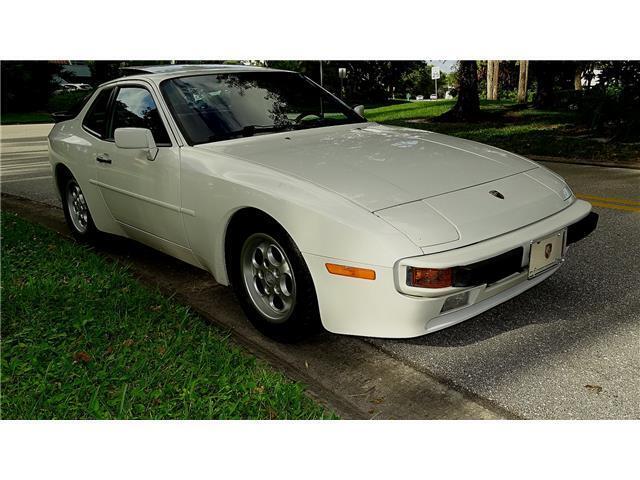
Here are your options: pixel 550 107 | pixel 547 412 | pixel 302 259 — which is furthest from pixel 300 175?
pixel 550 107

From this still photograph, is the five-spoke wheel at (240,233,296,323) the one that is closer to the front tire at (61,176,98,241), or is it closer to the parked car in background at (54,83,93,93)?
the front tire at (61,176,98,241)

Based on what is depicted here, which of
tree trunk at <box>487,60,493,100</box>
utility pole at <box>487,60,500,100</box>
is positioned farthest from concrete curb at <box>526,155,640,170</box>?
tree trunk at <box>487,60,493,100</box>

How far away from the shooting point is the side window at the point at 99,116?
15.1 feet

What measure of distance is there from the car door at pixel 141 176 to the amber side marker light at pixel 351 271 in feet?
4.33

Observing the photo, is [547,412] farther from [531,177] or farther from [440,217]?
[531,177]

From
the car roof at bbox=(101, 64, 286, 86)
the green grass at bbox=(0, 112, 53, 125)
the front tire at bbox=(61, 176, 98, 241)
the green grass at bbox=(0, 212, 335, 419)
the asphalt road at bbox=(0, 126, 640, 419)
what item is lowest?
the green grass at bbox=(0, 112, 53, 125)

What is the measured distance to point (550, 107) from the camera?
58.2ft

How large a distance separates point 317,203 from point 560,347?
1492 millimetres

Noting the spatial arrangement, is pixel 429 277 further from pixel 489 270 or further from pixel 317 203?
pixel 317 203

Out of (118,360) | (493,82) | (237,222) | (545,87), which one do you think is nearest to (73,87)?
(493,82)

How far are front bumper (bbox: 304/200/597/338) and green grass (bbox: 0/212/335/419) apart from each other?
44 centimetres

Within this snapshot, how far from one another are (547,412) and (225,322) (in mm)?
1913

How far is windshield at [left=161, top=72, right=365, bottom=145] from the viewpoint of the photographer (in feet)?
12.2

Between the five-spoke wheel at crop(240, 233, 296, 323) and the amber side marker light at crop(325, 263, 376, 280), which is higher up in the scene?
the amber side marker light at crop(325, 263, 376, 280)
